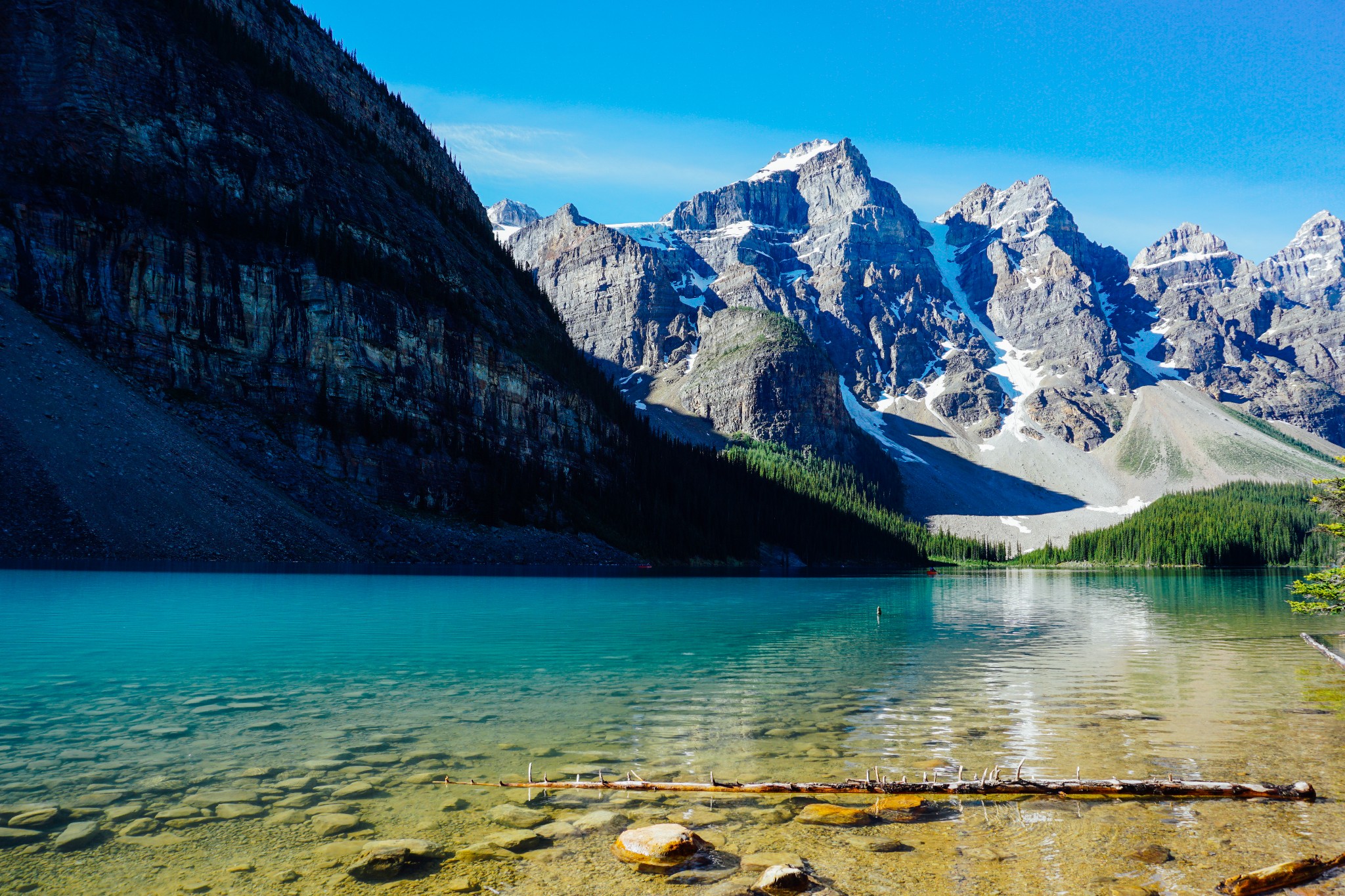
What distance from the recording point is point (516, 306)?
15962cm

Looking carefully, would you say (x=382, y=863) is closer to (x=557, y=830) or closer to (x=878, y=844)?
(x=557, y=830)

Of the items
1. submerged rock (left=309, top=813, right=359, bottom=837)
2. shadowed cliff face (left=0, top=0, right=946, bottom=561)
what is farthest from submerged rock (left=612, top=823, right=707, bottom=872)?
shadowed cliff face (left=0, top=0, right=946, bottom=561)

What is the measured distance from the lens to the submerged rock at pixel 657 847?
9.49 meters

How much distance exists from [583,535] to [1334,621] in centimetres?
9421

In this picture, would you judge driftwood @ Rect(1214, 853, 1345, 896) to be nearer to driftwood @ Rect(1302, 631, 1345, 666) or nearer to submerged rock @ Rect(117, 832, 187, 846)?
submerged rock @ Rect(117, 832, 187, 846)

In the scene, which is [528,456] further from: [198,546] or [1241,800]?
[1241,800]

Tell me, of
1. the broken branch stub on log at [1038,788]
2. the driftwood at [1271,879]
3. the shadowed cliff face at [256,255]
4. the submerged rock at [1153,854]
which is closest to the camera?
the driftwood at [1271,879]

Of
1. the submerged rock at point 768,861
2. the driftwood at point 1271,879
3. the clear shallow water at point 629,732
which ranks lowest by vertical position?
the clear shallow water at point 629,732

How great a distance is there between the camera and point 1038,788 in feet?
39.4

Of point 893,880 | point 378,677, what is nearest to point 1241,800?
point 893,880

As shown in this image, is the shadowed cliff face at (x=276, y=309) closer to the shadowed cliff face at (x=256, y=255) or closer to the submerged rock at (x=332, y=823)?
the shadowed cliff face at (x=256, y=255)

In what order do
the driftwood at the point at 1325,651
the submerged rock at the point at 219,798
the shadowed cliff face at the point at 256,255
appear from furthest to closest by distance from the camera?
the shadowed cliff face at the point at 256,255 → the driftwood at the point at 1325,651 → the submerged rock at the point at 219,798

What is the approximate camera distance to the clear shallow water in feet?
31.4

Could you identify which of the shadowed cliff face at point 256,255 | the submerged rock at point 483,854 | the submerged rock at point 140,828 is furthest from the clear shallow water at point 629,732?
the shadowed cliff face at point 256,255
